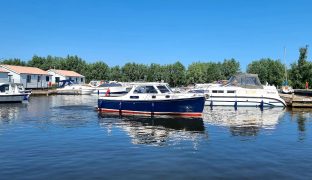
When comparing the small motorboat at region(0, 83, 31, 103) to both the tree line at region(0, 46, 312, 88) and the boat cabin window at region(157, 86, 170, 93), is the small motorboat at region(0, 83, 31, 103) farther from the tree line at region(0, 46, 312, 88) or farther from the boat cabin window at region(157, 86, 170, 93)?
the tree line at region(0, 46, 312, 88)

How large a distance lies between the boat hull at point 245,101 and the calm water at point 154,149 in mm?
13981

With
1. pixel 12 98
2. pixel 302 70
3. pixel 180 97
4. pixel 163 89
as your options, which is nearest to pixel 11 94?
pixel 12 98

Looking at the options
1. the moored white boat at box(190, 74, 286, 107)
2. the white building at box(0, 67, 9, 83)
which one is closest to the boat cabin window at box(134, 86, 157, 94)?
the moored white boat at box(190, 74, 286, 107)

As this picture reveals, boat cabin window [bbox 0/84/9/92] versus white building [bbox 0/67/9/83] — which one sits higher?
white building [bbox 0/67/9/83]

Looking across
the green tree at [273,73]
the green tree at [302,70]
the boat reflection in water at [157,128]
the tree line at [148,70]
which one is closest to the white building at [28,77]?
the tree line at [148,70]

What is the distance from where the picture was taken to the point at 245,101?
1700 inches

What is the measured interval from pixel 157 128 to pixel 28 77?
204 feet

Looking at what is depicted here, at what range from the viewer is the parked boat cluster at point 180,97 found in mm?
31297

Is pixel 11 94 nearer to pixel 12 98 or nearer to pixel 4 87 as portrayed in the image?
pixel 12 98

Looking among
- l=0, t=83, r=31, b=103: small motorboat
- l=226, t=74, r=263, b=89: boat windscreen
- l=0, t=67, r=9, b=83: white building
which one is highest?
l=0, t=67, r=9, b=83: white building

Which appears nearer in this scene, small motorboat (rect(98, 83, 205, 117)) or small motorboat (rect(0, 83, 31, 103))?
small motorboat (rect(98, 83, 205, 117))

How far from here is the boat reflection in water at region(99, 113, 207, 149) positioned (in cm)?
2038

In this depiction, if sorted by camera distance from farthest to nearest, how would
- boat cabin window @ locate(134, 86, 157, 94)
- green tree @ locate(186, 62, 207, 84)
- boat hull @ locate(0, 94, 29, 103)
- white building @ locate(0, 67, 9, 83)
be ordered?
green tree @ locate(186, 62, 207, 84) → white building @ locate(0, 67, 9, 83) → boat hull @ locate(0, 94, 29, 103) → boat cabin window @ locate(134, 86, 157, 94)

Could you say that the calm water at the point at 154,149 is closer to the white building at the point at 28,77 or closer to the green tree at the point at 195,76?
the white building at the point at 28,77
